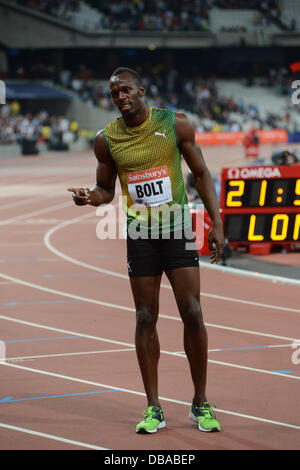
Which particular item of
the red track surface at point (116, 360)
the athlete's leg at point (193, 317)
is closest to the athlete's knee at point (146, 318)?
the athlete's leg at point (193, 317)

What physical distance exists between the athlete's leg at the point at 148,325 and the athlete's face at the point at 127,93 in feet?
3.62

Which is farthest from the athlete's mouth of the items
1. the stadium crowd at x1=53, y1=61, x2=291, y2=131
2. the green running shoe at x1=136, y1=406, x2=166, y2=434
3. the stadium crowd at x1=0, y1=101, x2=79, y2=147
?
the stadium crowd at x1=53, y1=61, x2=291, y2=131

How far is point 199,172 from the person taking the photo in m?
5.53

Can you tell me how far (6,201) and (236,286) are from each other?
43.9 ft

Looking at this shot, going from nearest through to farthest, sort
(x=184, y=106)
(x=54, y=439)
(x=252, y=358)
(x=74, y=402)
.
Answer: (x=54, y=439), (x=74, y=402), (x=252, y=358), (x=184, y=106)

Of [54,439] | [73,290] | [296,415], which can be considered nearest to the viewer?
[54,439]

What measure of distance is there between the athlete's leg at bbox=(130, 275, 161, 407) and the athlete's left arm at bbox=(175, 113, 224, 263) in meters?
0.47

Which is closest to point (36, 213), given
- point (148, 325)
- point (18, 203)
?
point (18, 203)

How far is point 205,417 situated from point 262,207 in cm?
755

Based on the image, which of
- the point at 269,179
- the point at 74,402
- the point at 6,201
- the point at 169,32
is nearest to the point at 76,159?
the point at 6,201

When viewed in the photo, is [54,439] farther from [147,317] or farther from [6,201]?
[6,201]

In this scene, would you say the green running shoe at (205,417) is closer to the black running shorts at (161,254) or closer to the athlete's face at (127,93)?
the black running shorts at (161,254)

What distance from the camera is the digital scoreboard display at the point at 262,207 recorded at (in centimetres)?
1270

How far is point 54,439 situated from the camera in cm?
540
